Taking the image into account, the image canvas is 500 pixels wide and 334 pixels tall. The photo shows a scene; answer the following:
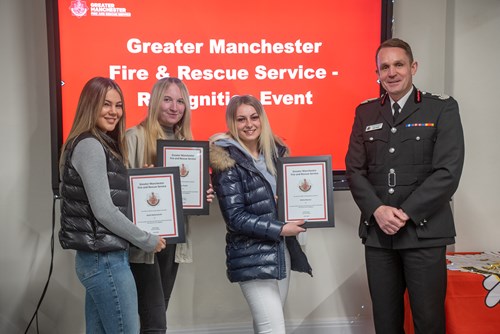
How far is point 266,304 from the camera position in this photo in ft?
7.29

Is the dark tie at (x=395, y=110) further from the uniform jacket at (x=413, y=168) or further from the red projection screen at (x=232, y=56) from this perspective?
the red projection screen at (x=232, y=56)

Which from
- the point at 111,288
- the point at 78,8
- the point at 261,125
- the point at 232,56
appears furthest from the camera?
the point at 232,56

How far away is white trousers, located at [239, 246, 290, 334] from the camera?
2213 mm

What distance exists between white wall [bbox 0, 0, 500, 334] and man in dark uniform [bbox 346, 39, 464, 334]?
900 mm

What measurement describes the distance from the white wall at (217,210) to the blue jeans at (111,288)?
1.26 metres

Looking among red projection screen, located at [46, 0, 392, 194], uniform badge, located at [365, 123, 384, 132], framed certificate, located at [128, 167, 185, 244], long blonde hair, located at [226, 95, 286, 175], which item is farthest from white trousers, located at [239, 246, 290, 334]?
red projection screen, located at [46, 0, 392, 194]

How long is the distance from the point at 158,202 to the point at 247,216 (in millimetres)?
396

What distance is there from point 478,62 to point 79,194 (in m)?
2.66

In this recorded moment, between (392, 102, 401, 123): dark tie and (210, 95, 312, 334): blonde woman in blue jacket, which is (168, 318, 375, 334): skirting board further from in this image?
(392, 102, 401, 123): dark tie

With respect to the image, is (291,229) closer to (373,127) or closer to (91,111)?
(373,127)

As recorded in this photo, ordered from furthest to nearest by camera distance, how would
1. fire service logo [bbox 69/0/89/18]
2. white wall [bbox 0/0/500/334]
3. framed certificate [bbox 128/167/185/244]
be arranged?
white wall [bbox 0/0/500/334], fire service logo [bbox 69/0/89/18], framed certificate [bbox 128/167/185/244]

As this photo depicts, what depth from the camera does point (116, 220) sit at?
75.4 inches


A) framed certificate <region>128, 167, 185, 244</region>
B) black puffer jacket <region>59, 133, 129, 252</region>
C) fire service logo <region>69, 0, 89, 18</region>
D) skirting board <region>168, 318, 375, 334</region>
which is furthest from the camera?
Answer: skirting board <region>168, 318, 375, 334</region>

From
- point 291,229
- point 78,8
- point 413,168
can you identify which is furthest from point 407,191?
point 78,8
